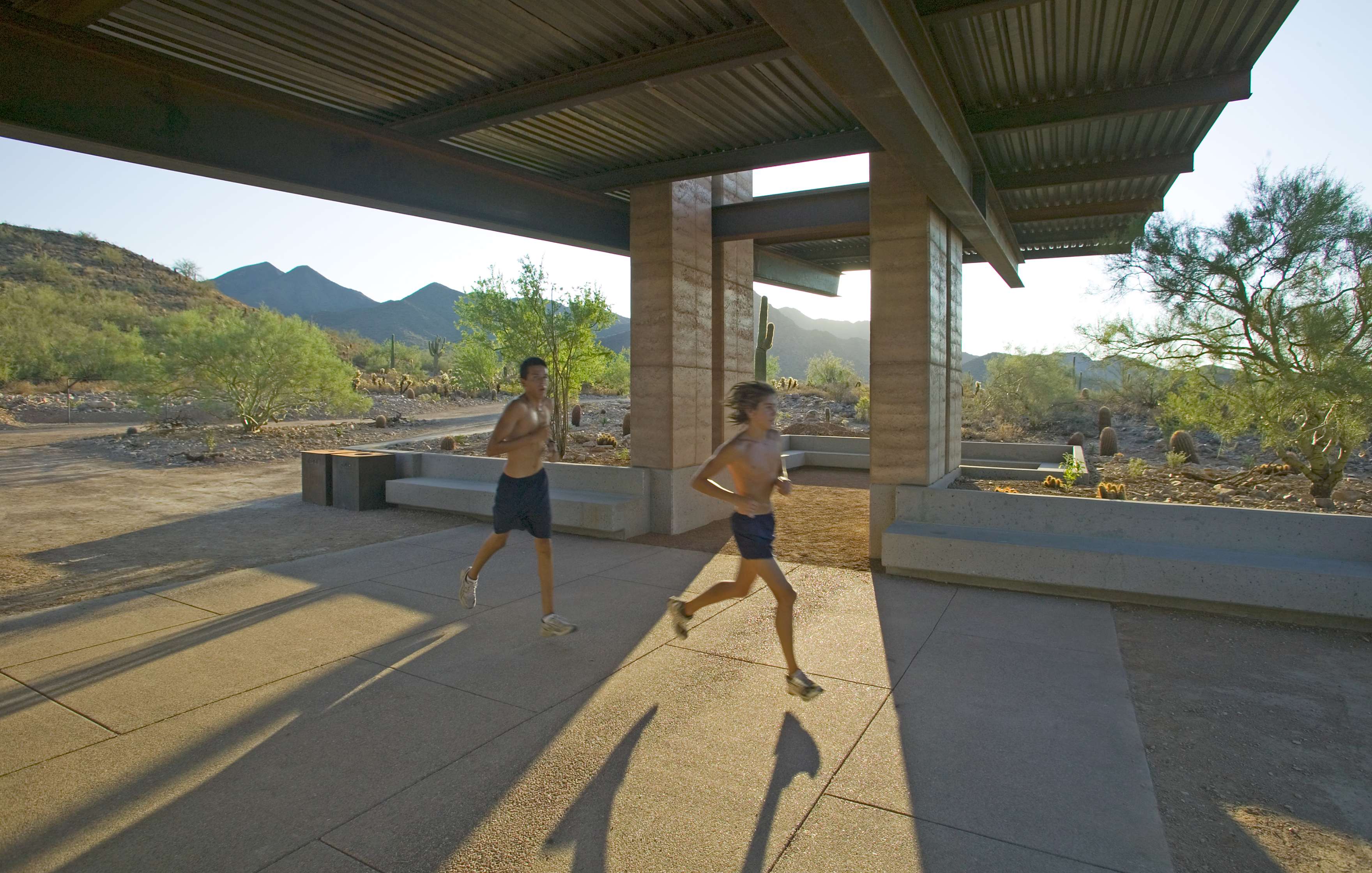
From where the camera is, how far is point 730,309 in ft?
33.9

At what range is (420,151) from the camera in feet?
24.9

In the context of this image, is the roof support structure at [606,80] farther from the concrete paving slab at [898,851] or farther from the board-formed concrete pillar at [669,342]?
the concrete paving slab at [898,851]

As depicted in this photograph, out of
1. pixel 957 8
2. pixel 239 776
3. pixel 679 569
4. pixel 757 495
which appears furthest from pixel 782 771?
pixel 957 8

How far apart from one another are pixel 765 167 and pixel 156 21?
533 cm

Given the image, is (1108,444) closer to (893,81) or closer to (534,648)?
(893,81)

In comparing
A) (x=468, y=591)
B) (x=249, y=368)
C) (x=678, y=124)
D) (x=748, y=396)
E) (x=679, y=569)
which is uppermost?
(x=678, y=124)

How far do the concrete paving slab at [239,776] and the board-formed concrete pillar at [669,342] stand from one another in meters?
5.01

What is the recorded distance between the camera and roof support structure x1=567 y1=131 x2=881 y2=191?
753 centimetres

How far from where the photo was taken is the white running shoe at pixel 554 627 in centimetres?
520

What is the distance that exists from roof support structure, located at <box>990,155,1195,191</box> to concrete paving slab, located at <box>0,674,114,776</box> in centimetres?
984

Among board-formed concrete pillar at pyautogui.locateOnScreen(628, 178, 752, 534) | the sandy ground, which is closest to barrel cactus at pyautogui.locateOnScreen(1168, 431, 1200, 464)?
the sandy ground

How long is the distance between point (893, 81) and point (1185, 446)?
14566 millimetres

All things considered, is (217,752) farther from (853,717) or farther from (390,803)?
(853,717)

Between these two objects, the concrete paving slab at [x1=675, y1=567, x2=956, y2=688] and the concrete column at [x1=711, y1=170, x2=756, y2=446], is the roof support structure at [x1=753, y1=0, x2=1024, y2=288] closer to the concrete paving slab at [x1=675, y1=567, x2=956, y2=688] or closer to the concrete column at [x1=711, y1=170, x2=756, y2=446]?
the concrete column at [x1=711, y1=170, x2=756, y2=446]
